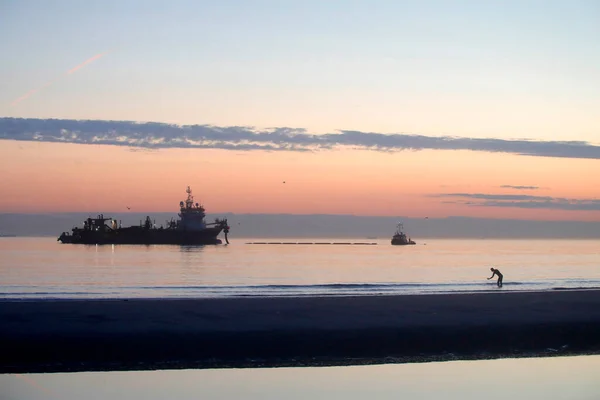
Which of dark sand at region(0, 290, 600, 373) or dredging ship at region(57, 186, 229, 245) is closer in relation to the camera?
dark sand at region(0, 290, 600, 373)

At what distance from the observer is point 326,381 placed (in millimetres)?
16719

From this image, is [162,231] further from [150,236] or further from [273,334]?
[273,334]

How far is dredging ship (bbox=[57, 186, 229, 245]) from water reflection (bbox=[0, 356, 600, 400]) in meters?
151

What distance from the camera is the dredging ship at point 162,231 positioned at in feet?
566

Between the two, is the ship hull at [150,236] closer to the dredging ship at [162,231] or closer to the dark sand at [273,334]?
the dredging ship at [162,231]

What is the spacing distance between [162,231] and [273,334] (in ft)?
517

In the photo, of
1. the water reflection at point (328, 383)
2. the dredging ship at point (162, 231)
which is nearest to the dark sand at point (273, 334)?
the water reflection at point (328, 383)

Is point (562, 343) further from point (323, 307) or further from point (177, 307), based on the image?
point (177, 307)

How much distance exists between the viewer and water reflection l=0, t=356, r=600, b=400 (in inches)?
607

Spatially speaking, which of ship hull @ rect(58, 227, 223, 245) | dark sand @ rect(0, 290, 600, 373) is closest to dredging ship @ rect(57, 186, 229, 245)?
ship hull @ rect(58, 227, 223, 245)

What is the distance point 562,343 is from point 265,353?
867 centimetres

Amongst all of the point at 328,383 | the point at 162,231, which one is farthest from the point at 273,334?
the point at 162,231

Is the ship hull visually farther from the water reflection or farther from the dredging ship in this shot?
the water reflection

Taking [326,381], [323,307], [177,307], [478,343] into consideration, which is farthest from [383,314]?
[326,381]
